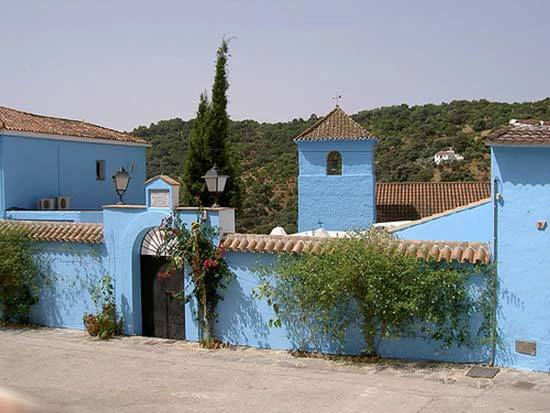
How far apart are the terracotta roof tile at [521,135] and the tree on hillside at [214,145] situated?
60.4 ft

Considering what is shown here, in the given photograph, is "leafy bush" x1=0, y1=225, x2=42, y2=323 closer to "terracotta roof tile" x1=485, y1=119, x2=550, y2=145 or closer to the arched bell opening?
the arched bell opening

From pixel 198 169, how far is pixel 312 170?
5.58 metres

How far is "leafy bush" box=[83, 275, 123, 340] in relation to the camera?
47.7ft

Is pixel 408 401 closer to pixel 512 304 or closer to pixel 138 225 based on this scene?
pixel 512 304

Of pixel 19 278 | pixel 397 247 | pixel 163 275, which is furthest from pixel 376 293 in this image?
pixel 19 278

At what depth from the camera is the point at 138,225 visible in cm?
1434

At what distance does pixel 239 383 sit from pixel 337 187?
1573 cm

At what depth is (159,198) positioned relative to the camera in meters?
14.0

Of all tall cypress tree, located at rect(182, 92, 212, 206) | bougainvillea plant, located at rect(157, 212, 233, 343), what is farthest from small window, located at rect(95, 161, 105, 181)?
bougainvillea plant, located at rect(157, 212, 233, 343)

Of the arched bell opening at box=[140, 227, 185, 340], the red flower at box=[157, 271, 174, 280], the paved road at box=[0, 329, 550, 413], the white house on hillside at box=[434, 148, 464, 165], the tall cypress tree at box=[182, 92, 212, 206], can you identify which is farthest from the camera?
the white house on hillside at box=[434, 148, 464, 165]

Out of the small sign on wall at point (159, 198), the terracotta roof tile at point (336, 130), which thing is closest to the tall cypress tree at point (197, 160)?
the terracotta roof tile at point (336, 130)

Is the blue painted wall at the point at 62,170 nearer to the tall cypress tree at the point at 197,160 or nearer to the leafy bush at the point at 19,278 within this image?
the tall cypress tree at the point at 197,160

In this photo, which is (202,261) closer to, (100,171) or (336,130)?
(100,171)

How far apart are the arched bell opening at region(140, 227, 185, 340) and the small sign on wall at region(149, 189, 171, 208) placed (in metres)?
0.52
